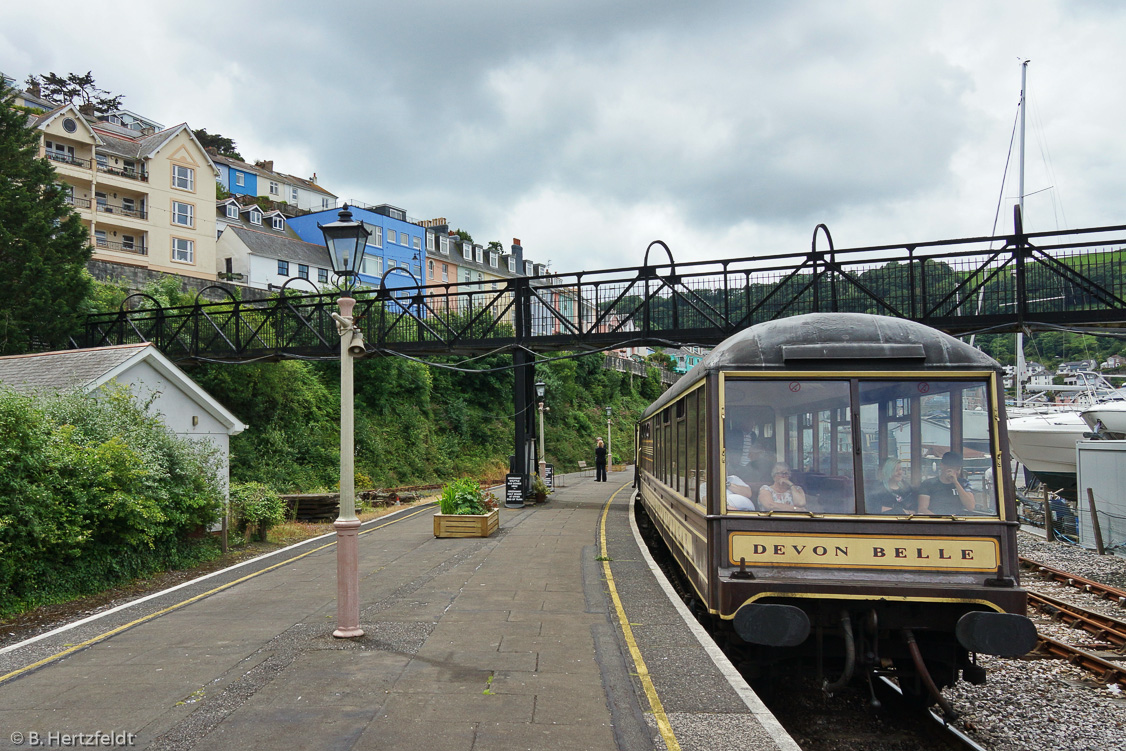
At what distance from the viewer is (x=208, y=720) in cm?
536

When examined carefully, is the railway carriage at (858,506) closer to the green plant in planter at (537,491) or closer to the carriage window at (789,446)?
the carriage window at (789,446)

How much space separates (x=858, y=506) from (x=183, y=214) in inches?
1835

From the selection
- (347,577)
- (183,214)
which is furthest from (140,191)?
(347,577)

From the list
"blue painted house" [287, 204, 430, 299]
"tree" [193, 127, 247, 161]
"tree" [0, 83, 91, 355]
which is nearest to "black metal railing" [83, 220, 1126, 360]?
"tree" [0, 83, 91, 355]

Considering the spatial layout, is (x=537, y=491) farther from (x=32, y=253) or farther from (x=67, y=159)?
(x=67, y=159)

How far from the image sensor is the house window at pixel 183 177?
44531mm

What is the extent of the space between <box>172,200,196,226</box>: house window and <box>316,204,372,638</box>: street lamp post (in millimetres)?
41510

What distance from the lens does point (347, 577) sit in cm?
756

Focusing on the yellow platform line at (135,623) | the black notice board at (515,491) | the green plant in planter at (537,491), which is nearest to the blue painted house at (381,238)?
the green plant in planter at (537,491)

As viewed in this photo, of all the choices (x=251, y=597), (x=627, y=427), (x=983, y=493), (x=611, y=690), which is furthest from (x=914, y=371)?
(x=627, y=427)

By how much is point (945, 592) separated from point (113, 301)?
28428mm

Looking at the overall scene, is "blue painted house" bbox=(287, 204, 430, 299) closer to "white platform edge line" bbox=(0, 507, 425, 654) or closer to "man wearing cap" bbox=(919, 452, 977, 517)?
"white platform edge line" bbox=(0, 507, 425, 654)

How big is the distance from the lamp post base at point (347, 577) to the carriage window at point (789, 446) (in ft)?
12.0

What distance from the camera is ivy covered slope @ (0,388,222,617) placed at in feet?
29.6
